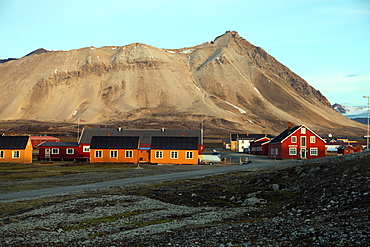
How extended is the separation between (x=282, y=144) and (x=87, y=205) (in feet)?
233

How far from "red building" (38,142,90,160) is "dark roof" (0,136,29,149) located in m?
8.29

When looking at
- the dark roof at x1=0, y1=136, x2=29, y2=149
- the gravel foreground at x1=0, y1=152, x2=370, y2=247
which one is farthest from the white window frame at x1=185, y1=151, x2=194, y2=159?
the gravel foreground at x1=0, y1=152, x2=370, y2=247

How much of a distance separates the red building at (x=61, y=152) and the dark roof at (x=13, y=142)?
27.2 ft

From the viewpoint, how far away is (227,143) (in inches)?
6767

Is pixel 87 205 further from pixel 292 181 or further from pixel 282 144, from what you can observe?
pixel 282 144

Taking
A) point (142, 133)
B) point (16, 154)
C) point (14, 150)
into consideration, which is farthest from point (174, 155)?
point (14, 150)

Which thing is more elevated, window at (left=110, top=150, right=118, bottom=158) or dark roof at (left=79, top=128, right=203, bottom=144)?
dark roof at (left=79, top=128, right=203, bottom=144)

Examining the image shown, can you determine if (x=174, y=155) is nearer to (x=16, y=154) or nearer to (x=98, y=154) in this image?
(x=98, y=154)

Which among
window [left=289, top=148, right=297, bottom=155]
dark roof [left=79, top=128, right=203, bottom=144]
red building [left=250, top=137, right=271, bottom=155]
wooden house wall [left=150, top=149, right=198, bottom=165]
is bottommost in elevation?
wooden house wall [left=150, top=149, right=198, bottom=165]

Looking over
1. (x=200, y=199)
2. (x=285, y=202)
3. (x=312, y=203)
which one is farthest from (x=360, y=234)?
(x=200, y=199)

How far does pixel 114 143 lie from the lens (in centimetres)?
8881

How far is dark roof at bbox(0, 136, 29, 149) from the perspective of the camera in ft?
286

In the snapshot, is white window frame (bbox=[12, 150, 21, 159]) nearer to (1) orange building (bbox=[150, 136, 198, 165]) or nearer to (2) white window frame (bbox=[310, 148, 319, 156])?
(1) orange building (bbox=[150, 136, 198, 165])

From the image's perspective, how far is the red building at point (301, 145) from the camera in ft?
316
